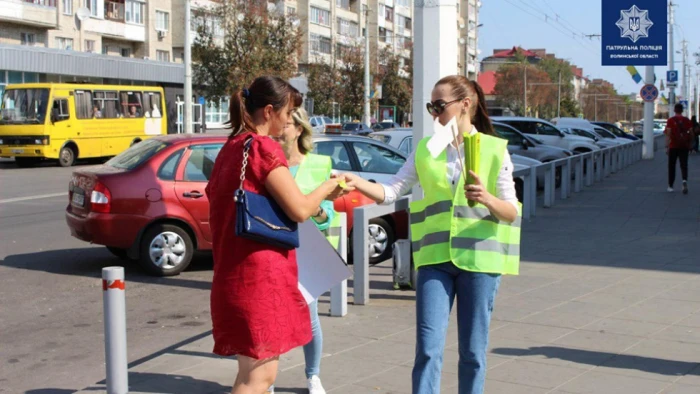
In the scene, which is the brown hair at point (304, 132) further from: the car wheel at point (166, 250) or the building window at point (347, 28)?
the building window at point (347, 28)

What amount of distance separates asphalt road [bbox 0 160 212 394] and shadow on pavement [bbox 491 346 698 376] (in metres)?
2.78

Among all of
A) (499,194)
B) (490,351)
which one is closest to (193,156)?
(490,351)

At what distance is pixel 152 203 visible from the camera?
1006cm

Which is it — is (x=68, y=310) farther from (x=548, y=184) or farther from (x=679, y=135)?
(x=679, y=135)

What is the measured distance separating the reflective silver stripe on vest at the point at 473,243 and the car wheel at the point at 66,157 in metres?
28.9

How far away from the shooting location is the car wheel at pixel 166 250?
33.2 ft

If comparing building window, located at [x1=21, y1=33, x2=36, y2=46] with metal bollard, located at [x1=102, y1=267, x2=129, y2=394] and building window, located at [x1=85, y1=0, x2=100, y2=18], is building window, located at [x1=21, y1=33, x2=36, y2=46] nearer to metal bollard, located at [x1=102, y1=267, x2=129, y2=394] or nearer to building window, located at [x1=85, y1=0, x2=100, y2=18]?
building window, located at [x1=85, y1=0, x2=100, y2=18]

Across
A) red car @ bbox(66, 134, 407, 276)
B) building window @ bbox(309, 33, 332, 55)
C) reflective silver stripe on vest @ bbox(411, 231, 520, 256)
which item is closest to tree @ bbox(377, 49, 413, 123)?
building window @ bbox(309, 33, 332, 55)

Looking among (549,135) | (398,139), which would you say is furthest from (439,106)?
(549,135)

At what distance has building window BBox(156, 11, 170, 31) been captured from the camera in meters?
57.5

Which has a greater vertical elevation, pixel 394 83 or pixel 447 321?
pixel 394 83

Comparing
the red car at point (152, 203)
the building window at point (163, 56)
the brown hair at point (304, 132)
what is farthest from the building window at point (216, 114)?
the brown hair at point (304, 132)

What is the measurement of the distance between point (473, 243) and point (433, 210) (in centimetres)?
26

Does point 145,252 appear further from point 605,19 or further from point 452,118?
point 605,19
